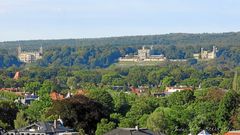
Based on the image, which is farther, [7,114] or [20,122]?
[7,114]

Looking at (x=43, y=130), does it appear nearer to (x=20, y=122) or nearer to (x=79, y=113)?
(x=20, y=122)

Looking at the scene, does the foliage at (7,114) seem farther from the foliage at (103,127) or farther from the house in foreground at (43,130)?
the foliage at (103,127)

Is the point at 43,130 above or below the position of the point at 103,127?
above

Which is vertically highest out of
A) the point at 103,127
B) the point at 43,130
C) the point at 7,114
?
the point at 43,130

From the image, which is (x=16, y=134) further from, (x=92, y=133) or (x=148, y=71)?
(x=148, y=71)

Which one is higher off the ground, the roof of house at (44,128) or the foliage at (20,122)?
the roof of house at (44,128)

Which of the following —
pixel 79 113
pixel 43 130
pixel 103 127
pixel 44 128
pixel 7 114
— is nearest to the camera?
pixel 43 130

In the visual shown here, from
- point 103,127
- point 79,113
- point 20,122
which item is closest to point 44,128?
point 20,122

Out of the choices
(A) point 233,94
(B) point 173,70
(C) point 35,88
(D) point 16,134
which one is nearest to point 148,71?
(B) point 173,70

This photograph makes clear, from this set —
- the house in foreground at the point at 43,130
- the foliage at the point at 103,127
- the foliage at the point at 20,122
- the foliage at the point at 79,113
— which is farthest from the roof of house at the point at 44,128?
the foliage at the point at 79,113

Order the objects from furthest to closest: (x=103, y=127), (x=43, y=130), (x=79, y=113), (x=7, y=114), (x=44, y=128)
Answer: (x=7, y=114) < (x=79, y=113) < (x=103, y=127) < (x=44, y=128) < (x=43, y=130)

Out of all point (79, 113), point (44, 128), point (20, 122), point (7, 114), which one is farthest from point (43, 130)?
point (7, 114)
